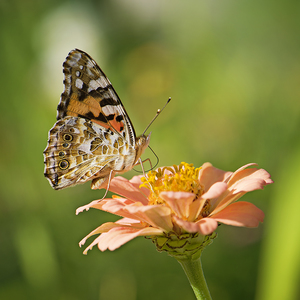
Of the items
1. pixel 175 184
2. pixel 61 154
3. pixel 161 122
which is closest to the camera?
pixel 175 184

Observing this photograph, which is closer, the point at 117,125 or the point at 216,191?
the point at 216,191

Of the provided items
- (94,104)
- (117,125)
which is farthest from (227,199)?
(94,104)

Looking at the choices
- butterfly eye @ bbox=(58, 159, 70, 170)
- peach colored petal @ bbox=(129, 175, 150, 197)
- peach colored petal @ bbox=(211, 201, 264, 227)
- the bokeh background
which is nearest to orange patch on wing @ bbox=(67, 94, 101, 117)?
butterfly eye @ bbox=(58, 159, 70, 170)

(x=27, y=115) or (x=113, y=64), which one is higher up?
(x=113, y=64)

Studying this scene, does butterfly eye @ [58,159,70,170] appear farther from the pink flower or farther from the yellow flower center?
the yellow flower center

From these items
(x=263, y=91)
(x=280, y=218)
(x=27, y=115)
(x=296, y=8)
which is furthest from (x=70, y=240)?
(x=296, y=8)

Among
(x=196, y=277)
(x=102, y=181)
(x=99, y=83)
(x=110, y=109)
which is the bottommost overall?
(x=196, y=277)

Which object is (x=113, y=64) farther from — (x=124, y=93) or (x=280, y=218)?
(x=280, y=218)

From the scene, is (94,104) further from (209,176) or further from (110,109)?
(209,176)

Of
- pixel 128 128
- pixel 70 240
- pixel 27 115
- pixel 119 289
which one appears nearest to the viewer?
pixel 128 128
